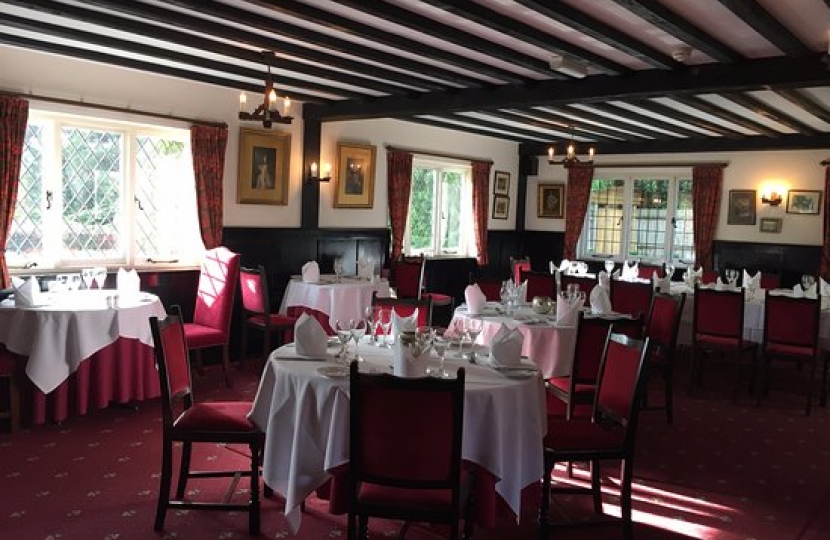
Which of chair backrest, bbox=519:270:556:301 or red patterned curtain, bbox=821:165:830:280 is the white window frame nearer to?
red patterned curtain, bbox=821:165:830:280

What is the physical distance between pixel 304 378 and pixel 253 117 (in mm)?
2664

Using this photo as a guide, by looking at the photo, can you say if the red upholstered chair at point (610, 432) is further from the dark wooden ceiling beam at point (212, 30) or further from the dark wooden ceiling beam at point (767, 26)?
the dark wooden ceiling beam at point (212, 30)

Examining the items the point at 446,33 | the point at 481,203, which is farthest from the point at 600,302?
the point at 481,203

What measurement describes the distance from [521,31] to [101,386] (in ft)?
12.8

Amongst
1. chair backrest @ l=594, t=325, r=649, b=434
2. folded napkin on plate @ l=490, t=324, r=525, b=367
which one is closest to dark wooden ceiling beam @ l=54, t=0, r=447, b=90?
folded napkin on plate @ l=490, t=324, r=525, b=367

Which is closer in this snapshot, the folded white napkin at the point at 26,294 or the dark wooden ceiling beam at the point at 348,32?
the dark wooden ceiling beam at the point at 348,32

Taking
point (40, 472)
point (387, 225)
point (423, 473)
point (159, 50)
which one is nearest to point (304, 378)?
point (423, 473)

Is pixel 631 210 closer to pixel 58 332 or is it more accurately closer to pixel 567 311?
pixel 567 311

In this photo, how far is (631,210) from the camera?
36.3 feet

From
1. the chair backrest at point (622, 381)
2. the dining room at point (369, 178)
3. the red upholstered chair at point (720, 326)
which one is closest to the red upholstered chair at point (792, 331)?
the red upholstered chair at point (720, 326)

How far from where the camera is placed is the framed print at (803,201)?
9578 mm

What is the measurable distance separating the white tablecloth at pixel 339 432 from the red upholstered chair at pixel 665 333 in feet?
9.33

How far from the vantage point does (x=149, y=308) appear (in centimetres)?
534

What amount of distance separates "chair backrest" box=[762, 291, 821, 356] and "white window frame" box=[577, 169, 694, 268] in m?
4.22
